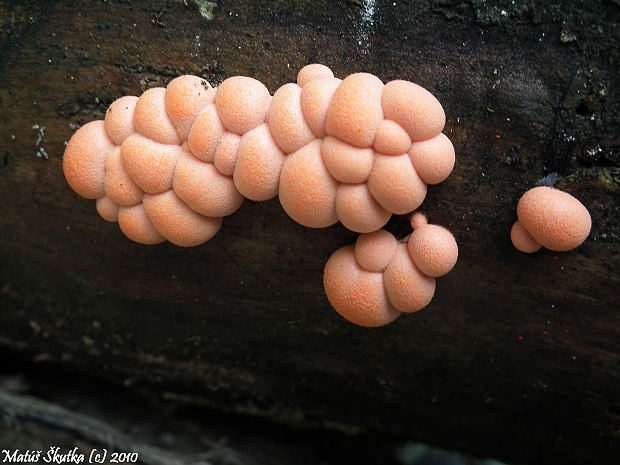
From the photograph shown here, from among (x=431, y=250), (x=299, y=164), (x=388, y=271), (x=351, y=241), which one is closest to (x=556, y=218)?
(x=431, y=250)

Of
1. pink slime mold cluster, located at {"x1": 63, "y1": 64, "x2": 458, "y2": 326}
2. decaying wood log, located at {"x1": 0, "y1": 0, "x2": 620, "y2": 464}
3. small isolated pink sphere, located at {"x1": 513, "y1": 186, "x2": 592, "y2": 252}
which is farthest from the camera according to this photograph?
decaying wood log, located at {"x1": 0, "y1": 0, "x2": 620, "y2": 464}

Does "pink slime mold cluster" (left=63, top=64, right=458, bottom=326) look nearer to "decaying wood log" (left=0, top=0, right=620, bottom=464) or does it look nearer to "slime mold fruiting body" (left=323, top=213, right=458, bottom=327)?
"slime mold fruiting body" (left=323, top=213, right=458, bottom=327)

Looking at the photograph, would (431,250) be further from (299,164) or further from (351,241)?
(299,164)

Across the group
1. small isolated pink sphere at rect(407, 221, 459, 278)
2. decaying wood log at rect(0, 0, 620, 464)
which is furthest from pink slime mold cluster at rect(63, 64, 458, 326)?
decaying wood log at rect(0, 0, 620, 464)

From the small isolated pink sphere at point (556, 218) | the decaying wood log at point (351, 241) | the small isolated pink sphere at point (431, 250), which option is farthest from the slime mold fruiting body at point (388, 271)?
the small isolated pink sphere at point (556, 218)

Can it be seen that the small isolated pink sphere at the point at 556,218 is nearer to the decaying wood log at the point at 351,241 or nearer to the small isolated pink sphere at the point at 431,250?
the decaying wood log at the point at 351,241

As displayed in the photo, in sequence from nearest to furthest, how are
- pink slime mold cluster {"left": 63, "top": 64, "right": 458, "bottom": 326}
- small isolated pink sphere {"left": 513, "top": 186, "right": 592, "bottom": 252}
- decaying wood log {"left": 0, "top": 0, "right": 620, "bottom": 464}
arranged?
pink slime mold cluster {"left": 63, "top": 64, "right": 458, "bottom": 326} → small isolated pink sphere {"left": 513, "top": 186, "right": 592, "bottom": 252} → decaying wood log {"left": 0, "top": 0, "right": 620, "bottom": 464}
